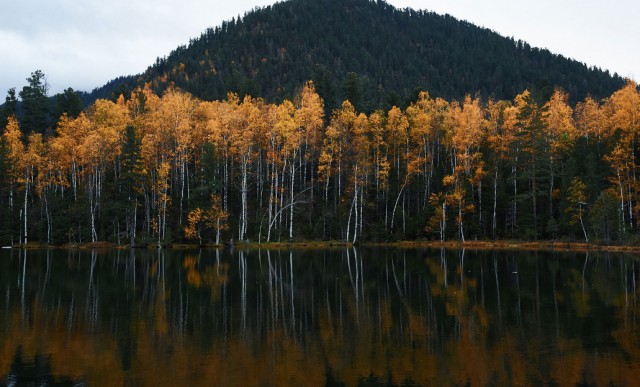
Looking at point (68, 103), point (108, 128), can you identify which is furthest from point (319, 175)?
point (68, 103)

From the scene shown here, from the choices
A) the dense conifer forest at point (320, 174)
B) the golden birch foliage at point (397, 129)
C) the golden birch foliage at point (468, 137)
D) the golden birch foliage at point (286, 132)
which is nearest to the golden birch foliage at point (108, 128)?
the dense conifer forest at point (320, 174)

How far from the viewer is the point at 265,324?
19.3 metres

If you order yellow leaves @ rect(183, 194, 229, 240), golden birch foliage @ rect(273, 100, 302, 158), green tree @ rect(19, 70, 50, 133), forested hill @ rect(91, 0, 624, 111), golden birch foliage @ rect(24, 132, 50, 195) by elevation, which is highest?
forested hill @ rect(91, 0, 624, 111)

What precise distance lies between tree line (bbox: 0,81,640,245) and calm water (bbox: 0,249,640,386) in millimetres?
31419

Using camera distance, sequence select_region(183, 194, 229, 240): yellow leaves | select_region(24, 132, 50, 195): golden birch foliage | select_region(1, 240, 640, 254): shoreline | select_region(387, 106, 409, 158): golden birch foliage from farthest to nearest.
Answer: select_region(387, 106, 409, 158): golden birch foliage < select_region(24, 132, 50, 195): golden birch foliage < select_region(183, 194, 229, 240): yellow leaves < select_region(1, 240, 640, 254): shoreline

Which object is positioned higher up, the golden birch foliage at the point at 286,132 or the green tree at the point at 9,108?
the green tree at the point at 9,108

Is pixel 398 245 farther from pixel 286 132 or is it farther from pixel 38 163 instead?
pixel 38 163

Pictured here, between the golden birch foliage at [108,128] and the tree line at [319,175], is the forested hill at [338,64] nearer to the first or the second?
the golden birch foliage at [108,128]

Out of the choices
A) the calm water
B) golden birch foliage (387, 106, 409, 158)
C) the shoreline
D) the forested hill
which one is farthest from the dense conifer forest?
the forested hill

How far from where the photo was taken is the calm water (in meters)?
13.3

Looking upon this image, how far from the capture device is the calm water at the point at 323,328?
13.3 m

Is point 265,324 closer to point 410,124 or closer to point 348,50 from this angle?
point 410,124

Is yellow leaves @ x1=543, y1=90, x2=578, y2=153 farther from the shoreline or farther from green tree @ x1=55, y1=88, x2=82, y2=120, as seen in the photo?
green tree @ x1=55, y1=88, x2=82, y2=120

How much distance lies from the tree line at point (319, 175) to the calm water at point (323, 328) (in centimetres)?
3142
